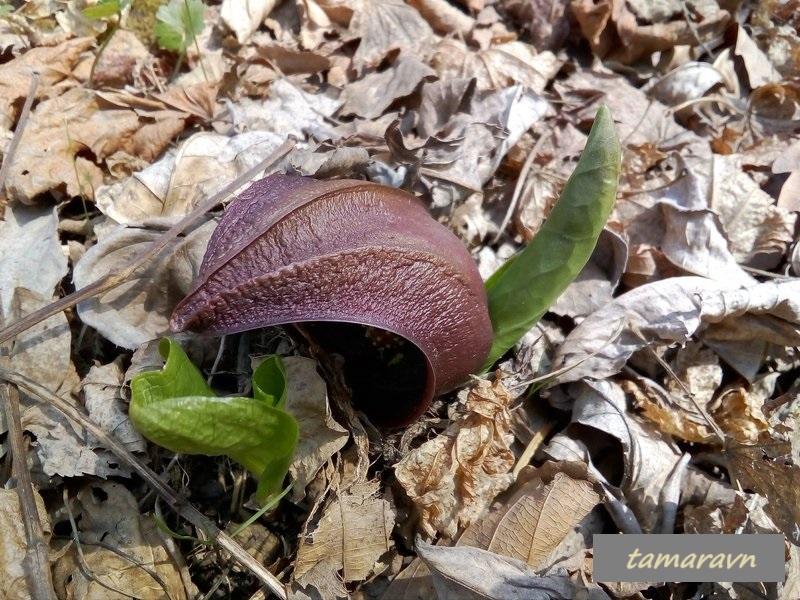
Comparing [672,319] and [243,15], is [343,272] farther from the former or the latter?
[243,15]

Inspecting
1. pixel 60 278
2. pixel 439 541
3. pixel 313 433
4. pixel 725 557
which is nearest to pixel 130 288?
pixel 60 278

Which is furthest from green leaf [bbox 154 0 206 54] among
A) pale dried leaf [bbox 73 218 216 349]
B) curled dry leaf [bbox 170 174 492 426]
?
curled dry leaf [bbox 170 174 492 426]

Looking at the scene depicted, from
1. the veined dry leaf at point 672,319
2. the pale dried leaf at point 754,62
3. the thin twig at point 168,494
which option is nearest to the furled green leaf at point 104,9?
the thin twig at point 168,494

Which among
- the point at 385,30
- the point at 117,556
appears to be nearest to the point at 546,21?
the point at 385,30

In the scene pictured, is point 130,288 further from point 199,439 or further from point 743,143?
point 743,143

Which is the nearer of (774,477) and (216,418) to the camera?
(216,418)

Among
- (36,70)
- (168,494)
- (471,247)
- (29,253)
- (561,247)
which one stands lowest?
(168,494)
